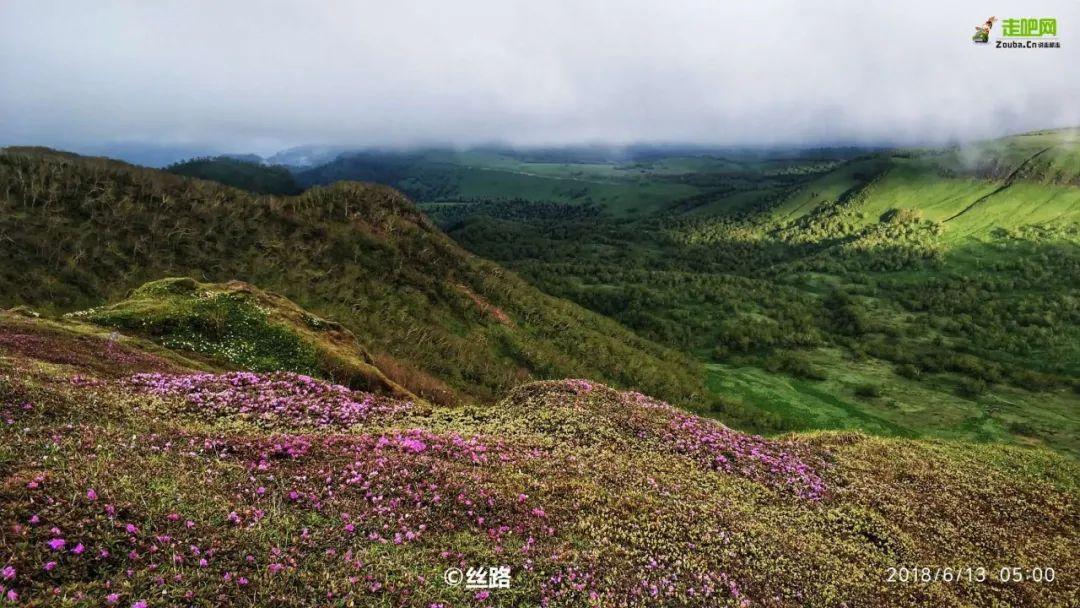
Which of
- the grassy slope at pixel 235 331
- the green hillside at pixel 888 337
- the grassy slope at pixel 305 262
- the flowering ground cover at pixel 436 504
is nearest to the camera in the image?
the flowering ground cover at pixel 436 504

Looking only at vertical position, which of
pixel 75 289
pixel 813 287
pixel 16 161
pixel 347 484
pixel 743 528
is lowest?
pixel 813 287

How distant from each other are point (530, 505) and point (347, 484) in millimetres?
4759

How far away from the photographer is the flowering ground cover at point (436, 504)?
31.1ft

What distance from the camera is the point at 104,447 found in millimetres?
11914

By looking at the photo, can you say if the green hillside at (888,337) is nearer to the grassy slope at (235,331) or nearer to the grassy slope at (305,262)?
the grassy slope at (305,262)

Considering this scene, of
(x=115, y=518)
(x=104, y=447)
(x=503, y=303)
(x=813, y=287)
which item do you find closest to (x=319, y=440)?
(x=104, y=447)

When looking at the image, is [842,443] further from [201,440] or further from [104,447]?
[104,447]
